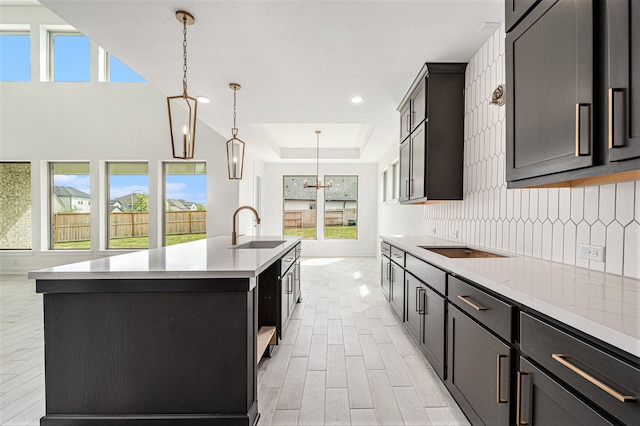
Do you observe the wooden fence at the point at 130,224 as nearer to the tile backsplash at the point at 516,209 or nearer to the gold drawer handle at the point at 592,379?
the tile backsplash at the point at 516,209

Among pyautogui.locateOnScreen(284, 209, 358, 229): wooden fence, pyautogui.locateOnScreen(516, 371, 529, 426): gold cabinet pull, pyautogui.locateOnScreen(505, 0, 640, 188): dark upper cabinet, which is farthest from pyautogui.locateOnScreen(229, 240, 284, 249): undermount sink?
pyautogui.locateOnScreen(284, 209, 358, 229): wooden fence

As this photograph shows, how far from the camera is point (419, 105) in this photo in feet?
9.91

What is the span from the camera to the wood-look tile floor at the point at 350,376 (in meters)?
1.78

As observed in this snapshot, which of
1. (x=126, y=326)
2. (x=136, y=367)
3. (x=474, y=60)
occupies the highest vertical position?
(x=474, y=60)

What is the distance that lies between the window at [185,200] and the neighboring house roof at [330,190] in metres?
2.66

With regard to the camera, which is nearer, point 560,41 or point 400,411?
point 560,41

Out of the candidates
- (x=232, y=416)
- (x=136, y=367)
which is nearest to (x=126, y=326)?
(x=136, y=367)

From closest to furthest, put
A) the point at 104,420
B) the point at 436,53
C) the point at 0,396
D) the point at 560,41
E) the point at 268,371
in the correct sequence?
the point at 560,41
the point at 104,420
the point at 0,396
the point at 268,371
the point at 436,53

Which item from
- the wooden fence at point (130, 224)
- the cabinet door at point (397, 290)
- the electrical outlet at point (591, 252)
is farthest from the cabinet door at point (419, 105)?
the wooden fence at point (130, 224)

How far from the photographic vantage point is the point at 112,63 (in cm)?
638

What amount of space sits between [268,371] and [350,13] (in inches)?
104

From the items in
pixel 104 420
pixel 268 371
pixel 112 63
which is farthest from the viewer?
pixel 112 63

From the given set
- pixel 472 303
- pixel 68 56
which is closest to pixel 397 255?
pixel 472 303

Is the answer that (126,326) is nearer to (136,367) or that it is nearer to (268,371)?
(136,367)
